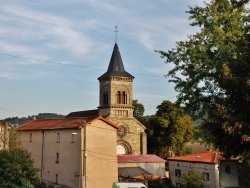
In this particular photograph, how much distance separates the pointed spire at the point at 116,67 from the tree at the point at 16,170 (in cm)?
3380

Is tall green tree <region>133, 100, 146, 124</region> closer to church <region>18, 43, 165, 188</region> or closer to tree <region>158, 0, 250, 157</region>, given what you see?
church <region>18, 43, 165, 188</region>

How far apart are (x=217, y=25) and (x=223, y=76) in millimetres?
6419

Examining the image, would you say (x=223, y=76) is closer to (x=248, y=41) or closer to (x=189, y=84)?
(x=248, y=41)

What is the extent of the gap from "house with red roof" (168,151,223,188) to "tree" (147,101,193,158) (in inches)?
577

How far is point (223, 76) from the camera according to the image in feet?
59.0

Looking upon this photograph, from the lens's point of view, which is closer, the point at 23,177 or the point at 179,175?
the point at 23,177

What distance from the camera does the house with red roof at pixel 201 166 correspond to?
1547 inches

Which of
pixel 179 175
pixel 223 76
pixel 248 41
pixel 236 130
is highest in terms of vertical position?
pixel 248 41

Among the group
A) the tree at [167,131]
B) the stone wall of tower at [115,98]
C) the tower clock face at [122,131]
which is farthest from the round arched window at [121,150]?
the tree at [167,131]

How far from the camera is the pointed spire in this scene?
6344 centimetres

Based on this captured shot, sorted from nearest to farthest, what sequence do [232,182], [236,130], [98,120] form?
[236,130]
[232,182]
[98,120]

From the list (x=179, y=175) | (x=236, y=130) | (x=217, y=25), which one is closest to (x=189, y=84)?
(x=217, y=25)

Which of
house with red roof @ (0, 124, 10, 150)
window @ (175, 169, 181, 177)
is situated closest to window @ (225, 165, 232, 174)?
house with red roof @ (0, 124, 10, 150)

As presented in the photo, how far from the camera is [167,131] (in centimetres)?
6284
